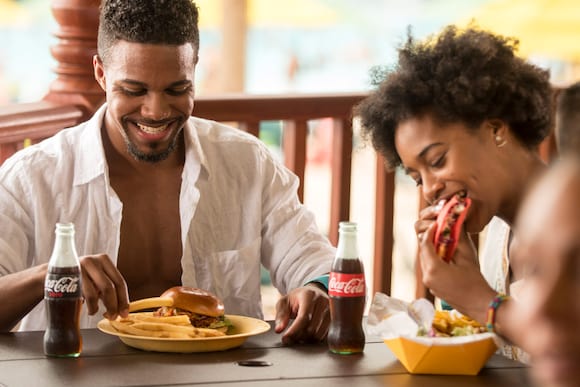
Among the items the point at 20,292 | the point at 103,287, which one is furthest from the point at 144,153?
the point at 103,287

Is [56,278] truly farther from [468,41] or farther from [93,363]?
[468,41]

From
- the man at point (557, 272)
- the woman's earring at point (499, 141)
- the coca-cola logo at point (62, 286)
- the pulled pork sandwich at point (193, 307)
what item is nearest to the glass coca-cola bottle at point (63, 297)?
the coca-cola logo at point (62, 286)

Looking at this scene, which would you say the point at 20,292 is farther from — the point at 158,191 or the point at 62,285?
the point at 158,191

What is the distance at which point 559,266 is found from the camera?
2.38 ft

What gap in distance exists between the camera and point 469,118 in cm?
231

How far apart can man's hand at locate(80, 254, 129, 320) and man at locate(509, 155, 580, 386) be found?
4.90 feet

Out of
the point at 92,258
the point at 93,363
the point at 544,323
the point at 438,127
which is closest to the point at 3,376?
the point at 93,363

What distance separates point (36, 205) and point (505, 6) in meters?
6.49

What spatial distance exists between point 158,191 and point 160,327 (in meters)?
0.80

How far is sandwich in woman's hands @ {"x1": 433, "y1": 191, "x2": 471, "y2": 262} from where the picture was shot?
7.07 ft

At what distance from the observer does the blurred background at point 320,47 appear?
27.3ft

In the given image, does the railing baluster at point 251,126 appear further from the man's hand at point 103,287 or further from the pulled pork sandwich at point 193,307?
the man's hand at point 103,287

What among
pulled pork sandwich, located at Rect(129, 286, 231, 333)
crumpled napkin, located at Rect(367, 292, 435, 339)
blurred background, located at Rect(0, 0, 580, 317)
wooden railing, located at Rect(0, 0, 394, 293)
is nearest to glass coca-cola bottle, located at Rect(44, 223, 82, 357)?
pulled pork sandwich, located at Rect(129, 286, 231, 333)

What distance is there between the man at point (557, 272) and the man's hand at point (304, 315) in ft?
5.01
